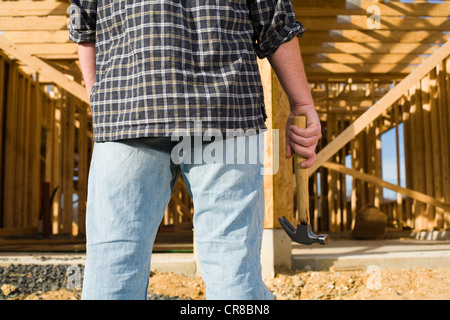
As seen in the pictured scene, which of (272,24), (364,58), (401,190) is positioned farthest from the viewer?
(364,58)

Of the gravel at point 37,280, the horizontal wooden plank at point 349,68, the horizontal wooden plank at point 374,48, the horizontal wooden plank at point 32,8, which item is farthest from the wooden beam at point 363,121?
the horizontal wooden plank at point 32,8

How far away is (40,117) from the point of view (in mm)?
11469

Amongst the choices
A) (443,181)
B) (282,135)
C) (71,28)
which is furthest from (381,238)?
(71,28)

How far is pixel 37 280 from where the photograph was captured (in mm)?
4824

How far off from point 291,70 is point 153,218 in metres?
0.62

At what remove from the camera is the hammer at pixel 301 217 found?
4.90 ft

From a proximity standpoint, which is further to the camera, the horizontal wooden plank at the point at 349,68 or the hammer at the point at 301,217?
the horizontal wooden plank at the point at 349,68

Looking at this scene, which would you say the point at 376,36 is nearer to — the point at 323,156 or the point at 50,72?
the point at 323,156

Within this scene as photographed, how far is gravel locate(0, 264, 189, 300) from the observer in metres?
4.55

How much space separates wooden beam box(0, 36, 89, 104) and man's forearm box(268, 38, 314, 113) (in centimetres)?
463

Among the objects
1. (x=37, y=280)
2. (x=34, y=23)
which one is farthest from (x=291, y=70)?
(x=34, y=23)

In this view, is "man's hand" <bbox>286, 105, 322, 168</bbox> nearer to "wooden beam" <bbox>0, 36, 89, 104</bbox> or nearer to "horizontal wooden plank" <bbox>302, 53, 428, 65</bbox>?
"wooden beam" <bbox>0, 36, 89, 104</bbox>

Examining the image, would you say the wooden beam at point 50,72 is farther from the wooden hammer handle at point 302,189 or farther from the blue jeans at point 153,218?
the blue jeans at point 153,218

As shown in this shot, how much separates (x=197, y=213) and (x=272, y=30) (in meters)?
0.59
